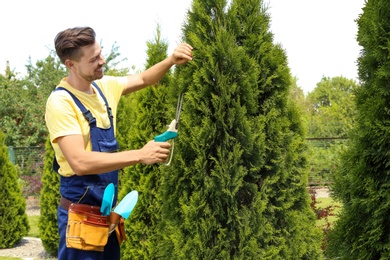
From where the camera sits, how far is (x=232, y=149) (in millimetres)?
4434

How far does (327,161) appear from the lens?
56.7 feet

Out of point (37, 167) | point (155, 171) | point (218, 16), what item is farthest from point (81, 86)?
point (37, 167)

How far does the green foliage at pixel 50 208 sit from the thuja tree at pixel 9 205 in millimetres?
1125

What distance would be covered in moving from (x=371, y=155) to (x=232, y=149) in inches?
54.9

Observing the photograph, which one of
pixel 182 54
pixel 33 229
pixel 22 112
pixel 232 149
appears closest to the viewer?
pixel 182 54

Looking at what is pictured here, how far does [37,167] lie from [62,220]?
14.1 m

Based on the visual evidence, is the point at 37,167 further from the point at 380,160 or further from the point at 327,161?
the point at 380,160

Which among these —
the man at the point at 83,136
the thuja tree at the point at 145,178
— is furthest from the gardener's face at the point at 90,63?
the thuja tree at the point at 145,178

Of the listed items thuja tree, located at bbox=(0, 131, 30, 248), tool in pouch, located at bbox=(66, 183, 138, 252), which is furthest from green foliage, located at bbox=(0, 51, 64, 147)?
tool in pouch, located at bbox=(66, 183, 138, 252)

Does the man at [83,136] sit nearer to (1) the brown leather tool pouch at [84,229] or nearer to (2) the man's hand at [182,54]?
(1) the brown leather tool pouch at [84,229]

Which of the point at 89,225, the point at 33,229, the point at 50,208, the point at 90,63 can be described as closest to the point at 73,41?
the point at 90,63

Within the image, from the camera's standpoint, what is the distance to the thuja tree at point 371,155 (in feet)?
10.5

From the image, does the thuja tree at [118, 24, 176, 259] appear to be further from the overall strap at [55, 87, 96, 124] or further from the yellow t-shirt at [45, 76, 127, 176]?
the overall strap at [55, 87, 96, 124]

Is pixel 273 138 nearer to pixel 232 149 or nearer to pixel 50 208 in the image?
pixel 232 149
